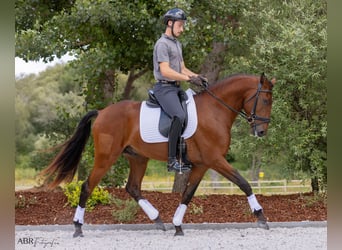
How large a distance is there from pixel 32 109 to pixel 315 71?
59.1ft

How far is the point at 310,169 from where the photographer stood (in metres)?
9.08

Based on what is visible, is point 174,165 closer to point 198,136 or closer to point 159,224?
point 198,136

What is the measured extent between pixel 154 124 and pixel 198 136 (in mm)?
577

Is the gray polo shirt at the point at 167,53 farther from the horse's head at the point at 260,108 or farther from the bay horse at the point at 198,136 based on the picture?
the horse's head at the point at 260,108

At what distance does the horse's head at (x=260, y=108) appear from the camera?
589cm

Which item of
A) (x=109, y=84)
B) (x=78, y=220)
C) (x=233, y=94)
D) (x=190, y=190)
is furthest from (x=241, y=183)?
(x=109, y=84)

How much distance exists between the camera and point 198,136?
19.8 feet

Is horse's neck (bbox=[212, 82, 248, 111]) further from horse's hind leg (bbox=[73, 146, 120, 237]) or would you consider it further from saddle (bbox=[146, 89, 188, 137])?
horse's hind leg (bbox=[73, 146, 120, 237])

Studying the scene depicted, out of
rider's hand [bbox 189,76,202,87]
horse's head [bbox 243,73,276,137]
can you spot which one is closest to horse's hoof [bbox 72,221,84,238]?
rider's hand [bbox 189,76,202,87]

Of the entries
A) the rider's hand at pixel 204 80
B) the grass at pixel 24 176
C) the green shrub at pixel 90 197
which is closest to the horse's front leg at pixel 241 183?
the rider's hand at pixel 204 80

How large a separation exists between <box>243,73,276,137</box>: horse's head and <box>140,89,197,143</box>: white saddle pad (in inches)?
28.1

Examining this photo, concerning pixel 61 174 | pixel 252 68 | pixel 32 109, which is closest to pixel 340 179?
pixel 61 174

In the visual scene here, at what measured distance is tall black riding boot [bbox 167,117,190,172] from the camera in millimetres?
5773

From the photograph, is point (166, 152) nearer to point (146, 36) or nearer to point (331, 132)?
point (146, 36)
